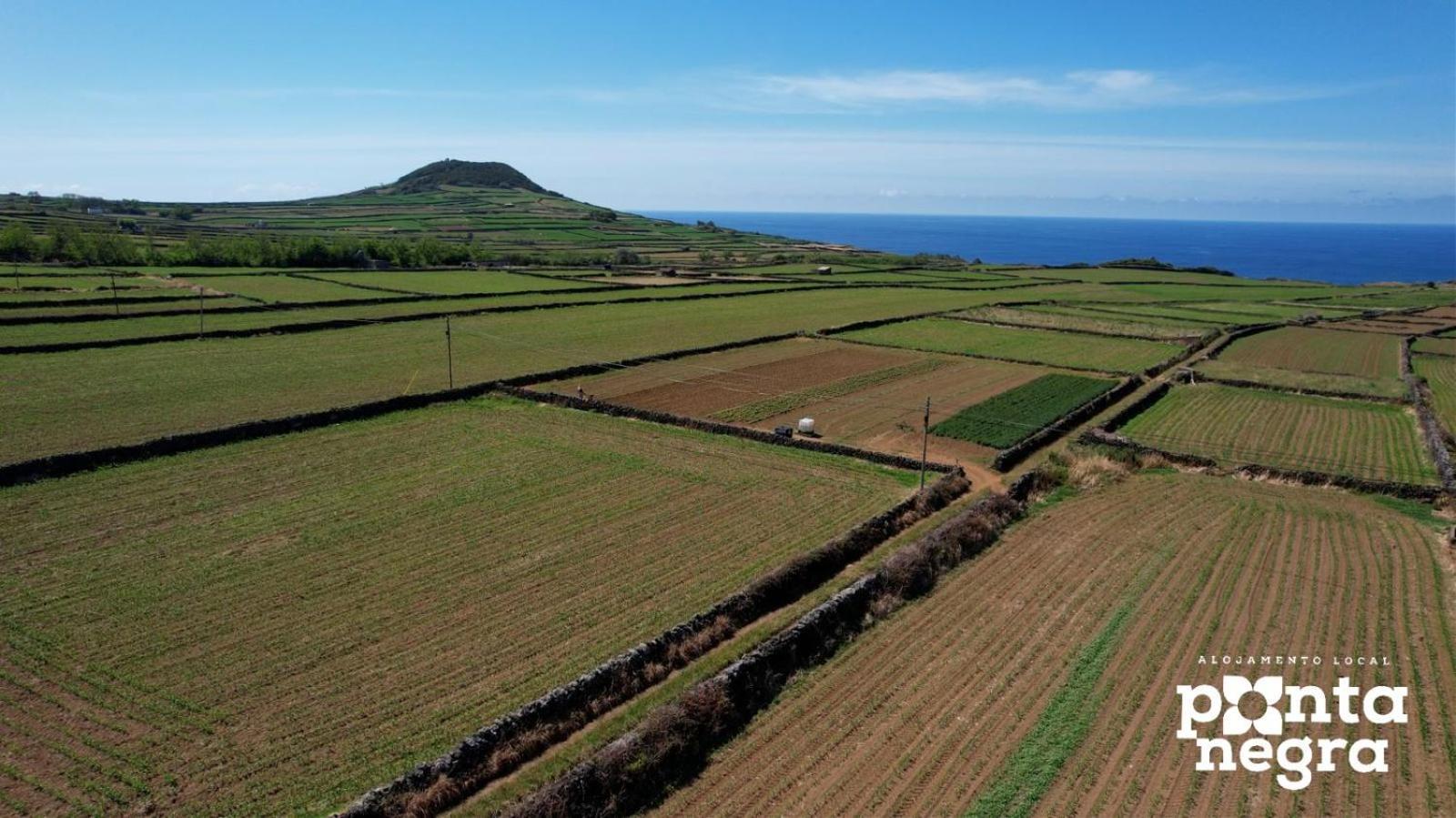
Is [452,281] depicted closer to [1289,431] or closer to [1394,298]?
[1289,431]

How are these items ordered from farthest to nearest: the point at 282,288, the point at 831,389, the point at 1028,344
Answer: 1. the point at 282,288
2. the point at 1028,344
3. the point at 831,389

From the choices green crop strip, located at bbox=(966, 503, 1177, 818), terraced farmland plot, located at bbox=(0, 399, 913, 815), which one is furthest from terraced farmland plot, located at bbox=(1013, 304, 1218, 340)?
green crop strip, located at bbox=(966, 503, 1177, 818)

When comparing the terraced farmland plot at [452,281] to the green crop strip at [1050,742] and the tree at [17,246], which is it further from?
the green crop strip at [1050,742]

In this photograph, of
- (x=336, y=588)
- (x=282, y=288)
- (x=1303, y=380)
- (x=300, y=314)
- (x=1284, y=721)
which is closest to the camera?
(x=1284, y=721)

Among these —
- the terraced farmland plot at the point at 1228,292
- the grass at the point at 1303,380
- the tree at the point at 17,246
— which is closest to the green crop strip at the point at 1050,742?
the grass at the point at 1303,380

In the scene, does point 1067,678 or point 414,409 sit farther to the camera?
point 414,409

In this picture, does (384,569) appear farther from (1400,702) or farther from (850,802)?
(1400,702)

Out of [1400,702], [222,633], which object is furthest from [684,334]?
[1400,702]

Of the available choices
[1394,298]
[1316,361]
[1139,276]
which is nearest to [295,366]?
[1316,361]
